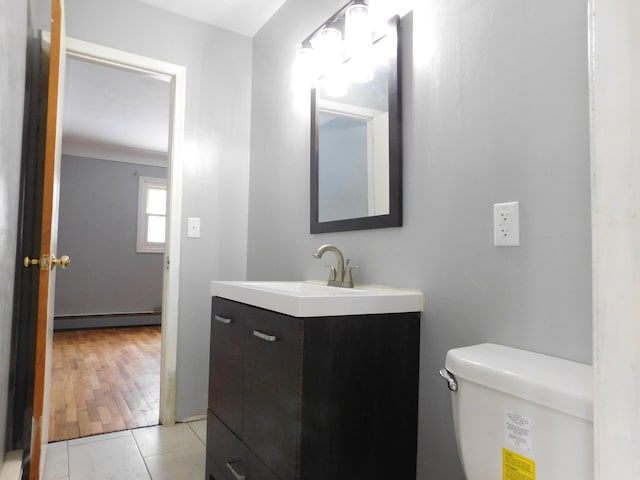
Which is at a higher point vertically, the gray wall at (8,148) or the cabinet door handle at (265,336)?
the gray wall at (8,148)

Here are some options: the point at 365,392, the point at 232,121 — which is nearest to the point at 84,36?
the point at 232,121

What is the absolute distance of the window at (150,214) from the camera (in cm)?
559

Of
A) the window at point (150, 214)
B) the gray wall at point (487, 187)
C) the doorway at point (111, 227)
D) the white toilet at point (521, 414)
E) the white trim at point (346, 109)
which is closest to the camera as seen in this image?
the white toilet at point (521, 414)

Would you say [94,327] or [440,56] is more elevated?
[440,56]

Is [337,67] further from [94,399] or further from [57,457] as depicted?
[94,399]

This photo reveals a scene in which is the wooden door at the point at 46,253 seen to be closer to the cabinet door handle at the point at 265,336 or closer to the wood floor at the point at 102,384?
the wood floor at the point at 102,384

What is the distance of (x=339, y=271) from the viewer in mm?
1610

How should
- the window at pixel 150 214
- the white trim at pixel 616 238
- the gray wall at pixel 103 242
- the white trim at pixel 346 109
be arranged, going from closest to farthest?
the white trim at pixel 616 238
the white trim at pixel 346 109
the gray wall at pixel 103 242
the window at pixel 150 214

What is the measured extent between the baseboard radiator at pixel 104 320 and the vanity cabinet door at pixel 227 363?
14.2ft

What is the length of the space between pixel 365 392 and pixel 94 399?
2.27 metres

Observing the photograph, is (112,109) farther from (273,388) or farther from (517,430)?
(517,430)

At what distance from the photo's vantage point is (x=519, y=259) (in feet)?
3.34

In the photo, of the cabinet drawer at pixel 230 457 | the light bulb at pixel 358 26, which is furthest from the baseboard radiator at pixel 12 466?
the light bulb at pixel 358 26

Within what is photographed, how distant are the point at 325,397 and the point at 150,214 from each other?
521cm
